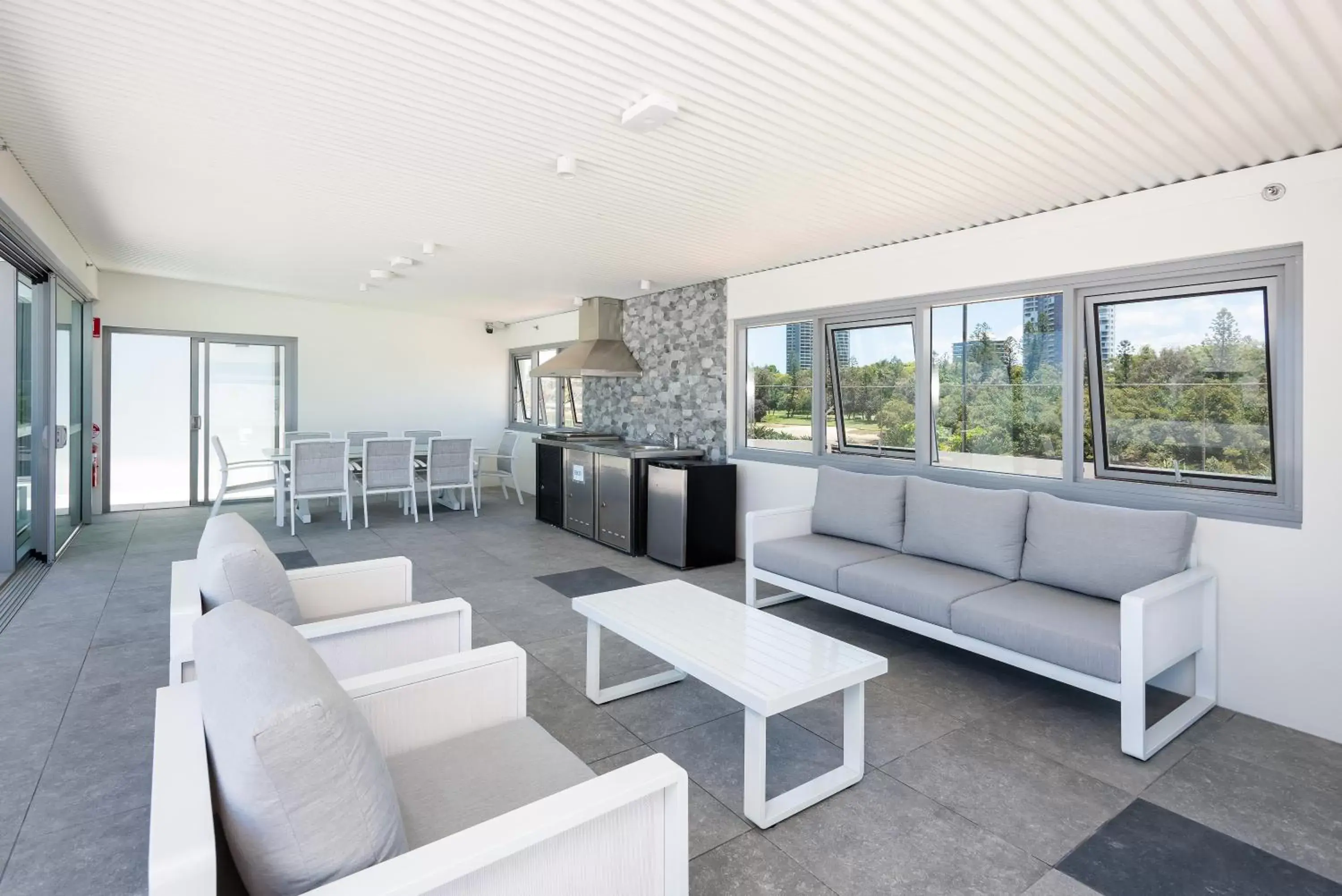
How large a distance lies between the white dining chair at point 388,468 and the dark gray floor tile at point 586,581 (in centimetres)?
271

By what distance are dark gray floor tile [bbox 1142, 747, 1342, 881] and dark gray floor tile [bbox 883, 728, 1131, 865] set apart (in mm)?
217

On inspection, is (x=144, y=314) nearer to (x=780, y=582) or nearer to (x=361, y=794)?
(x=780, y=582)

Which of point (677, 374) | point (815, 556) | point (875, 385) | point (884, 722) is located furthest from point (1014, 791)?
point (677, 374)

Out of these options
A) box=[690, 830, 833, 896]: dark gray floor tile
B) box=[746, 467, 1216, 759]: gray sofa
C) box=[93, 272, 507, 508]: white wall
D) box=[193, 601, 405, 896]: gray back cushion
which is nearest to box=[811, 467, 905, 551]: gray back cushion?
box=[746, 467, 1216, 759]: gray sofa

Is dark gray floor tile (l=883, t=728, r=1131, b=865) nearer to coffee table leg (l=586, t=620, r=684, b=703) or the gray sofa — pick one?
the gray sofa

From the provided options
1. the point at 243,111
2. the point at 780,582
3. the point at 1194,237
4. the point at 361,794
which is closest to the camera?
the point at 361,794

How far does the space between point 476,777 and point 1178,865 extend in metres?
1.98

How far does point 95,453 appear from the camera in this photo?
23.1 feet

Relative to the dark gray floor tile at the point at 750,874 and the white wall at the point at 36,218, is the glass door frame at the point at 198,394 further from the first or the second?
the dark gray floor tile at the point at 750,874

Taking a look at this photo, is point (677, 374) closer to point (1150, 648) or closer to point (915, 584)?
point (915, 584)

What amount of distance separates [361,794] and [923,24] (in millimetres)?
2389

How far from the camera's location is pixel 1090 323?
368cm

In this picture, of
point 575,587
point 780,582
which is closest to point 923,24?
point 780,582

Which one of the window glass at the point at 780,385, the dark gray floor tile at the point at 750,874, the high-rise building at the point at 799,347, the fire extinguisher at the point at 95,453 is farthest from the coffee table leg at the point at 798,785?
the fire extinguisher at the point at 95,453
